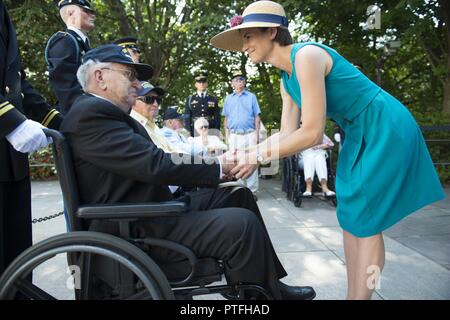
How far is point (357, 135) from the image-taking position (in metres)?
2.01

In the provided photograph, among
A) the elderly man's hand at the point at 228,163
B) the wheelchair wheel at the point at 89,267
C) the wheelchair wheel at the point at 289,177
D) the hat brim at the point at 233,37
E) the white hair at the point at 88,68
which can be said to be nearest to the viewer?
the wheelchair wheel at the point at 89,267

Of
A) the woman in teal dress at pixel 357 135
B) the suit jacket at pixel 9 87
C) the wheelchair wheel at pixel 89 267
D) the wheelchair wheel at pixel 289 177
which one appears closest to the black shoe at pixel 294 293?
the woman in teal dress at pixel 357 135

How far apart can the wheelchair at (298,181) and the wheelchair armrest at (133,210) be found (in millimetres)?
4033

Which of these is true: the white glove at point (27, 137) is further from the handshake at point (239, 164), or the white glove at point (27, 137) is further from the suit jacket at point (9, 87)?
the handshake at point (239, 164)

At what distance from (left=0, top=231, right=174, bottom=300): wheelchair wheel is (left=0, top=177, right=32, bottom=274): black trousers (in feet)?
1.47

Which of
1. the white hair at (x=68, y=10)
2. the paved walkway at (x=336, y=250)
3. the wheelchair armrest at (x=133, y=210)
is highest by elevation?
the white hair at (x=68, y=10)

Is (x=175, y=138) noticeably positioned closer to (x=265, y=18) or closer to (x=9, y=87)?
(x=9, y=87)

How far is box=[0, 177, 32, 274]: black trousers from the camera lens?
205 centimetres

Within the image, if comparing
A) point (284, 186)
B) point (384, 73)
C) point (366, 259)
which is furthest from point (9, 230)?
point (384, 73)

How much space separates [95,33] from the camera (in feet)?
33.2

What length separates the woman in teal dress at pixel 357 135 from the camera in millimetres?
1896

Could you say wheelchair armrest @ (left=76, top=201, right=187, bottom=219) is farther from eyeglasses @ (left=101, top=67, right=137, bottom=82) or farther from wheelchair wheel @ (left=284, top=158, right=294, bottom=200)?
wheelchair wheel @ (left=284, top=158, right=294, bottom=200)

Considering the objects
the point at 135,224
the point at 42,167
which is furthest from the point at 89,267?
the point at 42,167

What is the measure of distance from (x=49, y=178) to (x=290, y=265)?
744cm
